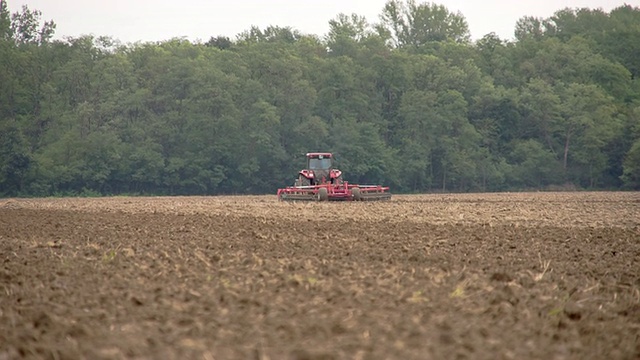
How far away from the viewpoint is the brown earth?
750cm

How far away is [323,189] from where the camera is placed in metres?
35.1

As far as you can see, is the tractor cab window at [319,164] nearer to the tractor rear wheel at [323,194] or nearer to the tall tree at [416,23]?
the tractor rear wheel at [323,194]

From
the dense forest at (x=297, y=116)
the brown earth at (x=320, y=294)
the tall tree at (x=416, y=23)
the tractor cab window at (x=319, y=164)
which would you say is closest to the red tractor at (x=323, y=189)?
the tractor cab window at (x=319, y=164)

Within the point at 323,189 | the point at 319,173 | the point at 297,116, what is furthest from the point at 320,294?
the point at 297,116

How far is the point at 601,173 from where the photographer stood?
77.5 metres

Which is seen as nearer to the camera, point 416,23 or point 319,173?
point 319,173

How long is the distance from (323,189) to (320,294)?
82.2 feet

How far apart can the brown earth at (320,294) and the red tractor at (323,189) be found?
15385mm

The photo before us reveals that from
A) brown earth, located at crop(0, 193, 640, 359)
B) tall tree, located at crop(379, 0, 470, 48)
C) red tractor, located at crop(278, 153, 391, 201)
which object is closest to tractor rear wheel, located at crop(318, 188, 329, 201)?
red tractor, located at crop(278, 153, 391, 201)

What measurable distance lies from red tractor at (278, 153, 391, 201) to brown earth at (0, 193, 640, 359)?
15385 millimetres

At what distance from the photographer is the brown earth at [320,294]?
7504 millimetres

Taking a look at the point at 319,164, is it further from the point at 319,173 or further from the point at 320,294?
the point at 320,294

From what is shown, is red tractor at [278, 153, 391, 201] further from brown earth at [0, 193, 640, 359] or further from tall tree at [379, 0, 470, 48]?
tall tree at [379, 0, 470, 48]

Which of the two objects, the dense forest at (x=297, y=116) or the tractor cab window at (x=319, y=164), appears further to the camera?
the dense forest at (x=297, y=116)
